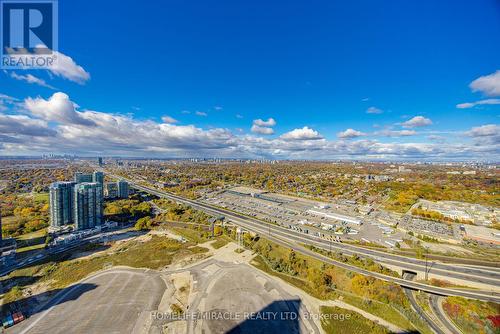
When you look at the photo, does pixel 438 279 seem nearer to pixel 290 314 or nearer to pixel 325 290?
pixel 325 290

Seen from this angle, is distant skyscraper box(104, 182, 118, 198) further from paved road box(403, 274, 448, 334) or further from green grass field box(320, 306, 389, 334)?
paved road box(403, 274, 448, 334)

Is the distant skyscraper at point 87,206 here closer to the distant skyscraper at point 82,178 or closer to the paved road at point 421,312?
the distant skyscraper at point 82,178

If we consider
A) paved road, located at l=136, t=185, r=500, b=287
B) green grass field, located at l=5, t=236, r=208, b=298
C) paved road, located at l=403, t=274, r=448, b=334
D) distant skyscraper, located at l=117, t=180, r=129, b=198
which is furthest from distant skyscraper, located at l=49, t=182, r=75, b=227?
paved road, located at l=403, t=274, r=448, b=334

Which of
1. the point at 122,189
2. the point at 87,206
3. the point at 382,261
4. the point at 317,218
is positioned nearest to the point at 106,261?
the point at 87,206

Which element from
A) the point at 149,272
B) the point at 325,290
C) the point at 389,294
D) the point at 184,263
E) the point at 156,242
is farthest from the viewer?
the point at 156,242

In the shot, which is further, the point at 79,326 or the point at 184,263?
the point at 184,263

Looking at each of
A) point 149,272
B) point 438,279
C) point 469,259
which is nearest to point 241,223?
point 149,272

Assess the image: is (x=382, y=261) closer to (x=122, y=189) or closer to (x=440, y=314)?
(x=440, y=314)
